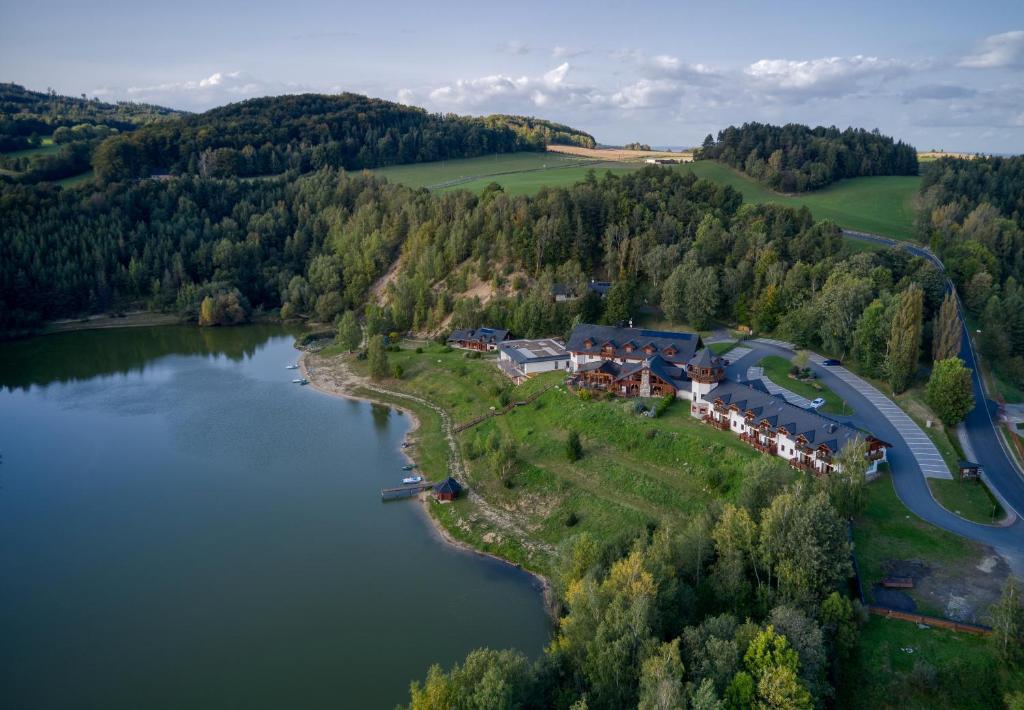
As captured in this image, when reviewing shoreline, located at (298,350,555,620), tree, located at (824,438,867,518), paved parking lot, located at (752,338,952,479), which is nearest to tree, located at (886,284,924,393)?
paved parking lot, located at (752,338,952,479)

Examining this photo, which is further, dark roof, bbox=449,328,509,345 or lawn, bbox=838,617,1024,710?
dark roof, bbox=449,328,509,345

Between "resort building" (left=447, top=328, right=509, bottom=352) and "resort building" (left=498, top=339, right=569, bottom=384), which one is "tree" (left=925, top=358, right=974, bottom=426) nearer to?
"resort building" (left=498, top=339, right=569, bottom=384)

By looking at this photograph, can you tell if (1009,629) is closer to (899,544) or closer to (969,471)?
(899,544)

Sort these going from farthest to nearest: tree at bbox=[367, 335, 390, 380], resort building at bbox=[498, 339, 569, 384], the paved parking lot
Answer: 1. tree at bbox=[367, 335, 390, 380]
2. resort building at bbox=[498, 339, 569, 384]
3. the paved parking lot

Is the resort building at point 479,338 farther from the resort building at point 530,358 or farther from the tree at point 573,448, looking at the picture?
the tree at point 573,448

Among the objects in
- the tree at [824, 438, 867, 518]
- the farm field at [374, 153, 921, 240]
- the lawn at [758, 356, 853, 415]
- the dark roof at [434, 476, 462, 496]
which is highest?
the farm field at [374, 153, 921, 240]

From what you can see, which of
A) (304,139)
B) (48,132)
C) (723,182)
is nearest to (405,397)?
(723,182)

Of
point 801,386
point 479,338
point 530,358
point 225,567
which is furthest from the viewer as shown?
point 479,338
